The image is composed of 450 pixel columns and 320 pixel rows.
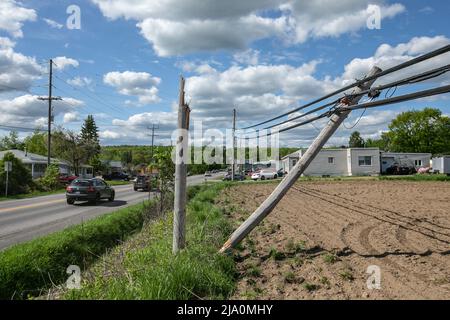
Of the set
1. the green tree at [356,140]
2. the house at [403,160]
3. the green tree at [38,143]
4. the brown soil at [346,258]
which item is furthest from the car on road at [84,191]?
the green tree at [356,140]

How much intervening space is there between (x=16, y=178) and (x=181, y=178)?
30.7 meters

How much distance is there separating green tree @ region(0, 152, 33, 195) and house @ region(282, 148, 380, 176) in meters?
32.2

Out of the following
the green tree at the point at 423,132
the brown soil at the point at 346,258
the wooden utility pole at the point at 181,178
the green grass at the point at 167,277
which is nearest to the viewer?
the green grass at the point at 167,277

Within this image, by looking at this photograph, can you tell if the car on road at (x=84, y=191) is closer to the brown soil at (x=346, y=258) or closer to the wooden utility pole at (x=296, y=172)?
the brown soil at (x=346, y=258)

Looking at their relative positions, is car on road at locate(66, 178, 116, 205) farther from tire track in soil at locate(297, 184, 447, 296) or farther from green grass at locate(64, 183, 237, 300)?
tire track in soil at locate(297, 184, 447, 296)

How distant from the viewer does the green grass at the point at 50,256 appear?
7559 millimetres

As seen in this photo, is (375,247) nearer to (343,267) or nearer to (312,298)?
(343,267)

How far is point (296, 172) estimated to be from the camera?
26.9 ft

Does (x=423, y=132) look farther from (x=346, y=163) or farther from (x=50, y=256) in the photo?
(x=50, y=256)

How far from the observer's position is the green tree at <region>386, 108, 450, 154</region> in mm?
84438

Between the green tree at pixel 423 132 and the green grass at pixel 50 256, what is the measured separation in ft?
281

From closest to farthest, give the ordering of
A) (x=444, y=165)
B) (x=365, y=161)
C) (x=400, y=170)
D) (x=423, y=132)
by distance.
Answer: (x=444, y=165), (x=365, y=161), (x=400, y=170), (x=423, y=132)

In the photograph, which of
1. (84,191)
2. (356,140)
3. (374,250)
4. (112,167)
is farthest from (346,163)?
(356,140)
